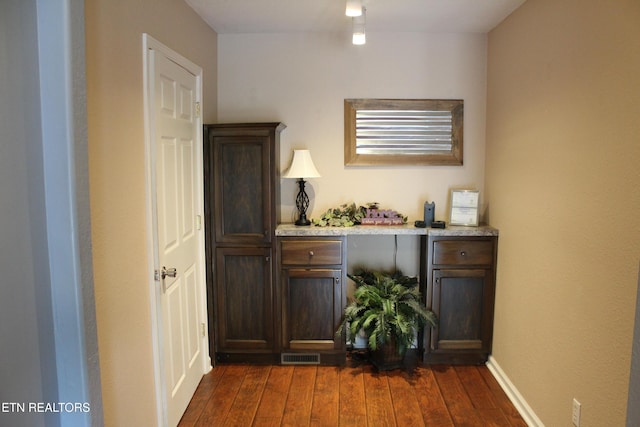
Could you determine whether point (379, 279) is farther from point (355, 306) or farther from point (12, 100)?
point (12, 100)

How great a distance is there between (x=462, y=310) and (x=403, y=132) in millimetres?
1407

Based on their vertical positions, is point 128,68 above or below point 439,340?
above

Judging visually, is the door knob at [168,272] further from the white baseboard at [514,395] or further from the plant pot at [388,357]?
the white baseboard at [514,395]

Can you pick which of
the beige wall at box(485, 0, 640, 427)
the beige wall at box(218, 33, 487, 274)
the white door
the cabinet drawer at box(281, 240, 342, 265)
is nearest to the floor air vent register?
the white door

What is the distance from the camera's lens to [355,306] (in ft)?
10.4

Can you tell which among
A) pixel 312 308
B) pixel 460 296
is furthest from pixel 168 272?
pixel 460 296

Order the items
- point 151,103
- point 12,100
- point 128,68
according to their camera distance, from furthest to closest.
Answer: point 151,103 < point 128,68 < point 12,100

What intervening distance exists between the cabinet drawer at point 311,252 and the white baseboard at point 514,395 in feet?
4.31

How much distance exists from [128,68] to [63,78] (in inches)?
19.9

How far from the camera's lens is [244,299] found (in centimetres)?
321

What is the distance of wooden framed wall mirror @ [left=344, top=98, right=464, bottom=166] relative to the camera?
3.42m

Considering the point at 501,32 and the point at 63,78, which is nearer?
the point at 63,78

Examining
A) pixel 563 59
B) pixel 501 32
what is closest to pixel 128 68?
pixel 563 59

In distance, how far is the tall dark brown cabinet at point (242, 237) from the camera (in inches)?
121
